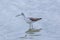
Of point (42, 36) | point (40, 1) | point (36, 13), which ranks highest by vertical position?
point (40, 1)

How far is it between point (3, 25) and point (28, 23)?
0.33 m

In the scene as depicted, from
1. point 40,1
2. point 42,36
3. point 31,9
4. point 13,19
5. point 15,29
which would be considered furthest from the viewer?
point 40,1

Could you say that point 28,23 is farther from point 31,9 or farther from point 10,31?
point 31,9

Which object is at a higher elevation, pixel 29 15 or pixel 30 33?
pixel 29 15

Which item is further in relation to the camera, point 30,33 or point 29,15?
point 29,15

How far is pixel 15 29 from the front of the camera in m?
2.97

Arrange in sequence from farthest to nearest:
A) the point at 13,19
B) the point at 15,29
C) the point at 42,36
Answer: the point at 13,19 → the point at 15,29 → the point at 42,36

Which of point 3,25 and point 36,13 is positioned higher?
point 36,13

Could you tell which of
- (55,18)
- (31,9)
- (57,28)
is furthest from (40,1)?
(57,28)

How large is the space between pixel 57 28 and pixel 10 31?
58 centimetres

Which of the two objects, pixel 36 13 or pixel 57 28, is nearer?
pixel 57 28

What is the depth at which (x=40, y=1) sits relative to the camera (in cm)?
382

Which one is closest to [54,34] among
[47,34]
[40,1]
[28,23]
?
[47,34]

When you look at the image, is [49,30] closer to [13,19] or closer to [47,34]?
[47,34]
